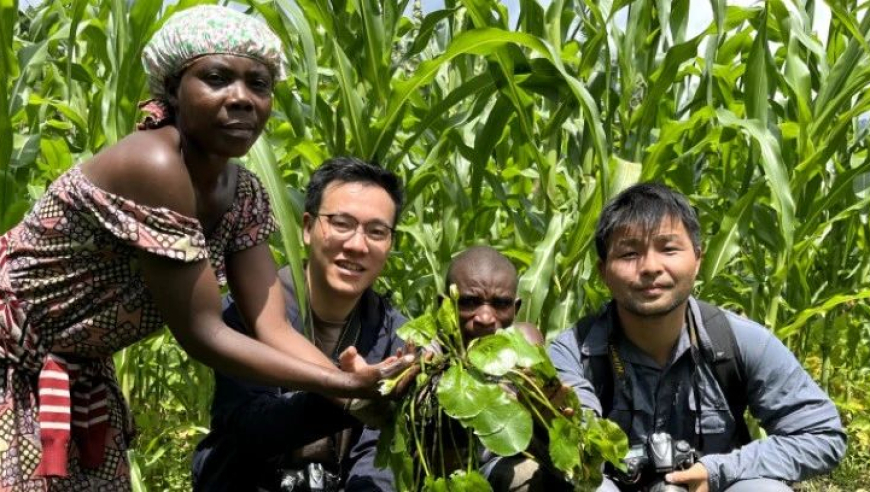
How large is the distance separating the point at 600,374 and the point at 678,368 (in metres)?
0.17

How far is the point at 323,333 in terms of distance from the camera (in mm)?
2441

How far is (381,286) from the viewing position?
3.74m

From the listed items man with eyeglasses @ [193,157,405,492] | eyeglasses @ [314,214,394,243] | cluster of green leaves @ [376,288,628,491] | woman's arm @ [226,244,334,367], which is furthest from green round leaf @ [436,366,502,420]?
eyeglasses @ [314,214,394,243]

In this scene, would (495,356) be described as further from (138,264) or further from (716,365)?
(716,365)

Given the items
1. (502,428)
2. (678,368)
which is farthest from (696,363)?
(502,428)

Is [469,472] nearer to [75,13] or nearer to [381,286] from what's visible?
[75,13]

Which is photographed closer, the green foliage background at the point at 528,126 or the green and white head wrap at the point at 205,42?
the green and white head wrap at the point at 205,42

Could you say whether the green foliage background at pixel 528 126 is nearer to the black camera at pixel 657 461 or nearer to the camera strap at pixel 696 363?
the camera strap at pixel 696 363

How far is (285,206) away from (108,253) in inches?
21.1

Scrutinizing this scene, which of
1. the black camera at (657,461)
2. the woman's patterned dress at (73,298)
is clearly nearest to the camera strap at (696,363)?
the black camera at (657,461)

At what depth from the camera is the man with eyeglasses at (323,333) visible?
223 cm

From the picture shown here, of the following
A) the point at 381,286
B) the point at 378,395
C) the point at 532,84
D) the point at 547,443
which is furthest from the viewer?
the point at 381,286

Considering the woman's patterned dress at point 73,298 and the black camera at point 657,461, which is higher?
the woman's patterned dress at point 73,298

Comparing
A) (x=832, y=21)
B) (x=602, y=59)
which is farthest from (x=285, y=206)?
(x=832, y=21)
